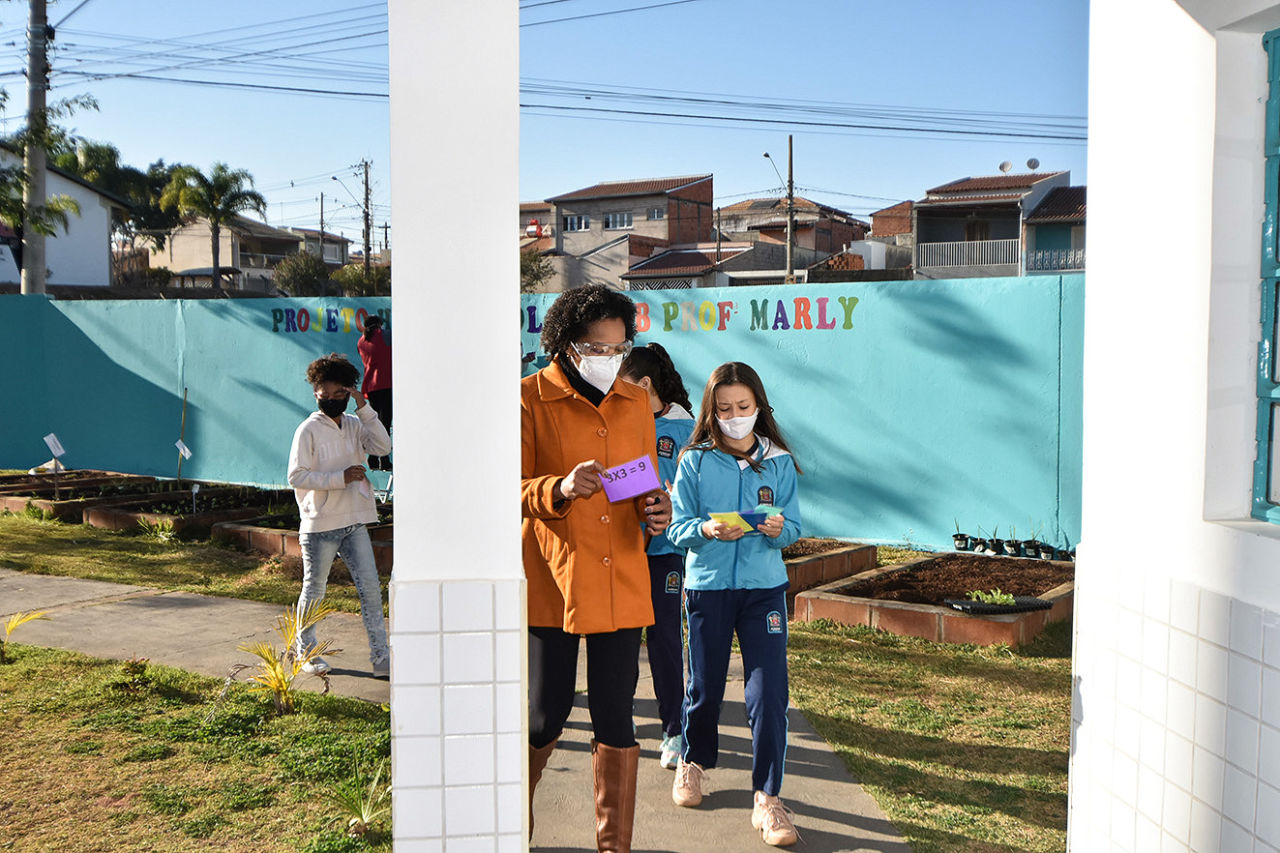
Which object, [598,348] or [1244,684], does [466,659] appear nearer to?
[598,348]

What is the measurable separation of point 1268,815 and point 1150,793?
515 millimetres

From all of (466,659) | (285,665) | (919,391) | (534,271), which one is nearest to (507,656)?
(466,659)

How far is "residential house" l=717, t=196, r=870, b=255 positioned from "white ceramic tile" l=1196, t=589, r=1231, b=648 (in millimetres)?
61831

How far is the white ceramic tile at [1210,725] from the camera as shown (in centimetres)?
325

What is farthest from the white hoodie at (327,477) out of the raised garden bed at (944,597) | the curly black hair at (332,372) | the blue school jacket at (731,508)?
the raised garden bed at (944,597)

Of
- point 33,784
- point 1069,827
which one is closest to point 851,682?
point 1069,827

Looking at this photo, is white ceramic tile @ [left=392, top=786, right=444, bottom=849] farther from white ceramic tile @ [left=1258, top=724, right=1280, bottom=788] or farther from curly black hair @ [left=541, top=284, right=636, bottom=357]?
white ceramic tile @ [left=1258, top=724, right=1280, bottom=788]

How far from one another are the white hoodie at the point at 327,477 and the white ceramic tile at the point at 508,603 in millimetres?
3218

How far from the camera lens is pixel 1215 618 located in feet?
10.8

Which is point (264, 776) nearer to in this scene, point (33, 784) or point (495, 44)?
point (33, 784)

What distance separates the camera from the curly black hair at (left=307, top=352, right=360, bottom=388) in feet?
20.5

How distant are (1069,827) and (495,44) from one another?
3.21 m

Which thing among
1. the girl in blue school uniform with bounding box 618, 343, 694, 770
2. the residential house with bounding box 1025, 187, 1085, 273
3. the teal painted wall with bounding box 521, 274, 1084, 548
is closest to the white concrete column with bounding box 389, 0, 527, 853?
the girl in blue school uniform with bounding box 618, 343, 694, 770

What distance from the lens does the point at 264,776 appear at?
16.3 feet
